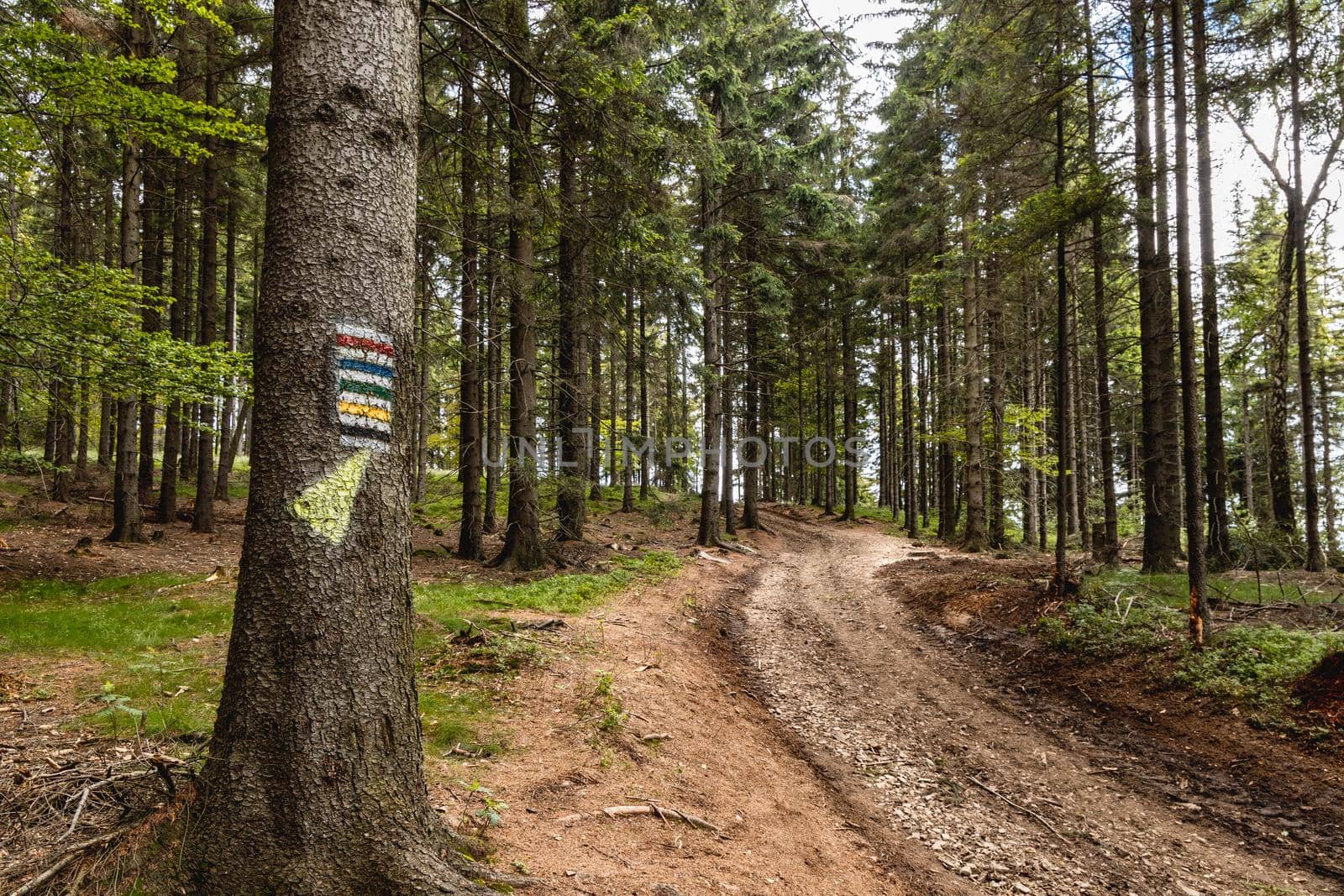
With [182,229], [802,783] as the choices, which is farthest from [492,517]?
[802,783]

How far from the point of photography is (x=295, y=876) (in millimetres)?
2172

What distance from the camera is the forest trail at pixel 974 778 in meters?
4.16

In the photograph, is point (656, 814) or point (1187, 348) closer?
point (656, 814)

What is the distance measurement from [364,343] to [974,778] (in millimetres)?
5995

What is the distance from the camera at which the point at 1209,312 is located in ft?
29.7

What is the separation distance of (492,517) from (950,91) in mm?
17833

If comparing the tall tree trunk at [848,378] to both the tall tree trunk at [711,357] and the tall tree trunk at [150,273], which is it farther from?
the tall tree trunk at [150,273]

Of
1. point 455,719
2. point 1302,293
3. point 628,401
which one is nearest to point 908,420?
point 628,401

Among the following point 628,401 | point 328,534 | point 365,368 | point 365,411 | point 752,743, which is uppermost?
point 628,401

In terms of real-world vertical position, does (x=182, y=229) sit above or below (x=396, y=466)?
above

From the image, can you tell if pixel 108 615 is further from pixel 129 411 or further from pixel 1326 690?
pixel 1326 690

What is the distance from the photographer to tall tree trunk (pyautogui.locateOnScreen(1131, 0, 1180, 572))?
1034 cm

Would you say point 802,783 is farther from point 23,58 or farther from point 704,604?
point 23,58

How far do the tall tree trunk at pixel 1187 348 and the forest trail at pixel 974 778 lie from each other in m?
2.38
